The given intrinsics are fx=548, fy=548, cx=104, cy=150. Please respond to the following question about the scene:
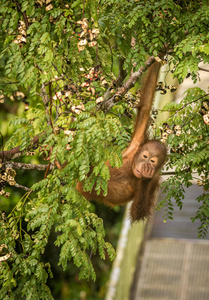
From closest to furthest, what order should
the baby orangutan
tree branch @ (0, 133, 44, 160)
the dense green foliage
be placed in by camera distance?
the dense green foliage
tree branch @ (0, 133, 44, 160)
the baby orangutan

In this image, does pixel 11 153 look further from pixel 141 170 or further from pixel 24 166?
pixel 141 170

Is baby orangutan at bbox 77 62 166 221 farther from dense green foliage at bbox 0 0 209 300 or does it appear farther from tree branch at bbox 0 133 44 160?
tree branch at bbox 0 133 44 160

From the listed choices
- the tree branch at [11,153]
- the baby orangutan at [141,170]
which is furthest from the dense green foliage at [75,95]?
the baby orangutan at [141,170]

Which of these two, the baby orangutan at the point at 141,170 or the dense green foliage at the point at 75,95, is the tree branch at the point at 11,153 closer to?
the dense green foliage at the point at 75,95

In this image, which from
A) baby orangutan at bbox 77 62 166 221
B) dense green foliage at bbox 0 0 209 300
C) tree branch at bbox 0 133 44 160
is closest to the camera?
dense green foliage at bbox 0 0 209 300

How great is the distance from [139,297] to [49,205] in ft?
7.48

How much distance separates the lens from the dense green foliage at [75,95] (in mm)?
2406

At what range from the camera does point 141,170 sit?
292cm

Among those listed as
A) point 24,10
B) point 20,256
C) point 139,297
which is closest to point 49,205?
point 20,256

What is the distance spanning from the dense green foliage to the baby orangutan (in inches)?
6.0

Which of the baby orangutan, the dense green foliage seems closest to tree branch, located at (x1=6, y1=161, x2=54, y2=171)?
the dense green foliage

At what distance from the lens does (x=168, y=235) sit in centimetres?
502

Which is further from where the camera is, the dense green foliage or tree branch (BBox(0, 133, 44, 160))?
tree branch (BBox(0, 133, 44, 160))

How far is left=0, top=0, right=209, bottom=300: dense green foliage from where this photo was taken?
2.41 metres
